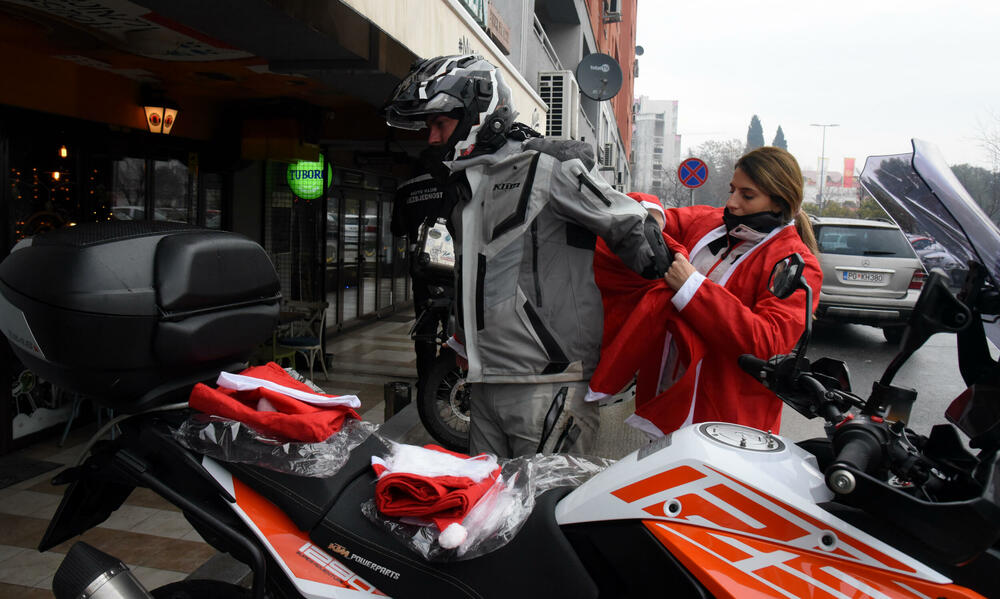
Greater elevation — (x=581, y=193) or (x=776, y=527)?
(x=581, y=193)

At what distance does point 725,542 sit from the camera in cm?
123

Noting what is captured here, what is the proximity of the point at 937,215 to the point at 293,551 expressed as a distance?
1.58 m

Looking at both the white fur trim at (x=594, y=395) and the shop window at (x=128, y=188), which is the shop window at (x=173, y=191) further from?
the white fur trim at (x=594, y=395)

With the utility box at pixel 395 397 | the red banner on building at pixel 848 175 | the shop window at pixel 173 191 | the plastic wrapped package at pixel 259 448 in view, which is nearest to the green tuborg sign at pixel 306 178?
the shop window at pixel 173 191

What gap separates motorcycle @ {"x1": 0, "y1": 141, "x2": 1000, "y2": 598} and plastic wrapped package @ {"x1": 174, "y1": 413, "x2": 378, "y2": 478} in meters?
0.02

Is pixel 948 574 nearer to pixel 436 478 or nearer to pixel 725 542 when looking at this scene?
pixel 725 542

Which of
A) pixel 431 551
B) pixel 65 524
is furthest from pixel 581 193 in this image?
pixel 65 524

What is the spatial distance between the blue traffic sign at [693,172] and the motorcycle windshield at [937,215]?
1326cm

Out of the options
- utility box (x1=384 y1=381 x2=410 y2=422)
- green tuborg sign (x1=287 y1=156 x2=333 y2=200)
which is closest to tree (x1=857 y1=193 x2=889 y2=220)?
utility box (x1=384 y1=381 x2=410 y2=422)

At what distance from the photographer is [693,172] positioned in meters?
14.4

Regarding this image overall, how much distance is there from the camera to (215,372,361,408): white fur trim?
5.56ft

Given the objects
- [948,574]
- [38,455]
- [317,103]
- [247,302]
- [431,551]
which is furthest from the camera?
[317,103]

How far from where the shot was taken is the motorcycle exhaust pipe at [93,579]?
4.85 feet

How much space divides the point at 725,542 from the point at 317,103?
6714mm
